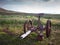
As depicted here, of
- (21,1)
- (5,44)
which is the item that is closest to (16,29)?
(5,44)

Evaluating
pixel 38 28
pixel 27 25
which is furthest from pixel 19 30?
pixel 38 28

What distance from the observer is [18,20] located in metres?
1.66

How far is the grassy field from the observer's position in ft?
5.26

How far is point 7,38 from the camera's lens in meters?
1.64

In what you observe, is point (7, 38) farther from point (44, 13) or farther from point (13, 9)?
point (44, 13)

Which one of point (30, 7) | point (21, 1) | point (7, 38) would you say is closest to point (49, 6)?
point (30, 7)

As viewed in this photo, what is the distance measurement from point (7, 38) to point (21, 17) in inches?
11.0

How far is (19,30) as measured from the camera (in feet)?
5.42

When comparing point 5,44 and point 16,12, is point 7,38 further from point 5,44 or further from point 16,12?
point 16,12

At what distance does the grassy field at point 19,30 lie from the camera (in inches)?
63.1

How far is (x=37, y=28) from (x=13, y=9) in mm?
345

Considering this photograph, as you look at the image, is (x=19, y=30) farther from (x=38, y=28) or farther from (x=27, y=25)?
(x=38, y=28)

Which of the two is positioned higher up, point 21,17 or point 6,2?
point 6,2

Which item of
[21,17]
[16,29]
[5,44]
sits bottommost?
[5,44]
